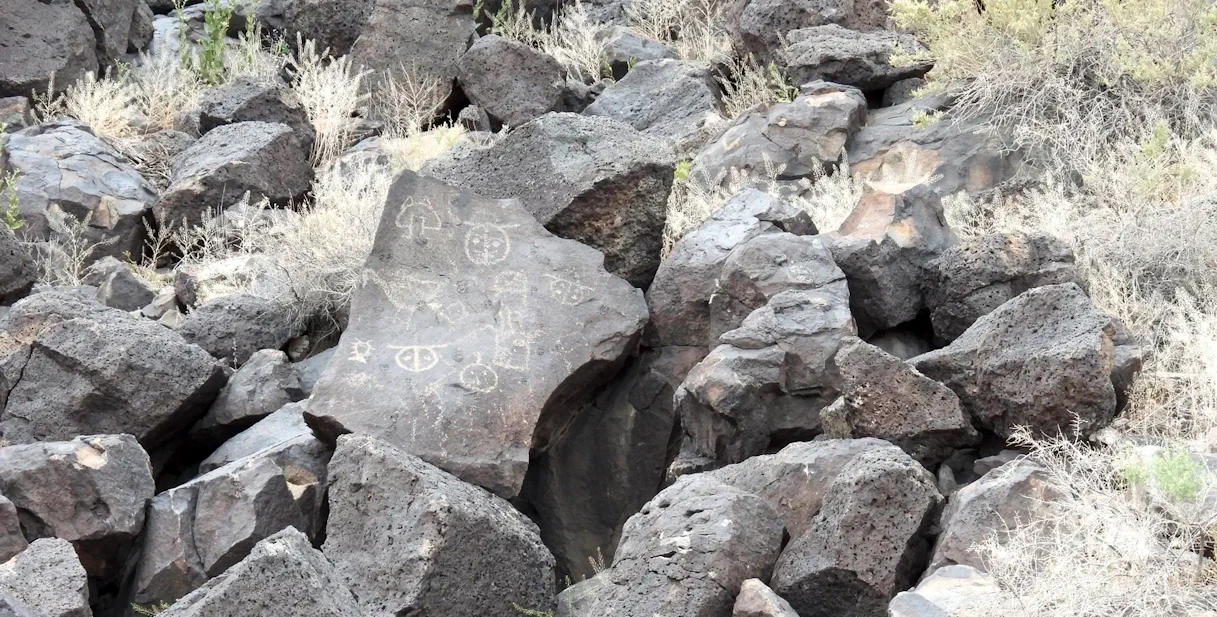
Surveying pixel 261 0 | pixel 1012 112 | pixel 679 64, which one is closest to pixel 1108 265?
pixel 1012 112

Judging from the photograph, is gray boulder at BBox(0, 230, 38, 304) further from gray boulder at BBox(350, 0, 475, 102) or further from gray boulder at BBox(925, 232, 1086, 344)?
gray boulder at BBox(925, 232, 1086, 344)

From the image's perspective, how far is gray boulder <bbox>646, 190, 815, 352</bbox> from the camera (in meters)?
6.30

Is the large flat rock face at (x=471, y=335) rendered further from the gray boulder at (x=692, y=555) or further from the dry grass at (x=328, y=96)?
the dry grass at (x=328, y=96)

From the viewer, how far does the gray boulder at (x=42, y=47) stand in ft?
34.8

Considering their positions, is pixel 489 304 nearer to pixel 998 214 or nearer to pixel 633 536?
pixel 633 536

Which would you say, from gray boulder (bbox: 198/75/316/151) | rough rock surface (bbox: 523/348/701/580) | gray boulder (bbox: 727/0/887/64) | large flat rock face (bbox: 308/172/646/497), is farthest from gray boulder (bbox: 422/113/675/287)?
gray boulder (bbox: 198/75/316/151)

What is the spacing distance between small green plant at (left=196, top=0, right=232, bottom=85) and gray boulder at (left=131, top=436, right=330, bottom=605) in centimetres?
622

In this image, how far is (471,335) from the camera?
20.1 ft

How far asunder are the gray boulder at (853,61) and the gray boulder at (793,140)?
271 mm

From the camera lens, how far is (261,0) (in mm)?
12500

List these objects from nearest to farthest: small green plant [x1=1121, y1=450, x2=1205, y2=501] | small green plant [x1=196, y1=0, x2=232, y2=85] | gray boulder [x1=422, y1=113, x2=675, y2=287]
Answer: small green plant [x1=1121, y1=450, x2=1205, y2=501], gray boulder [x1=422, y1=113, x2=675, y2=287], small green plant [x1=196, y1=0, x2=232, y2=85]

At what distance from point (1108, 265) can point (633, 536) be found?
2.72 meters

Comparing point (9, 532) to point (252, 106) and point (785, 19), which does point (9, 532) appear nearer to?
point (252, 106)

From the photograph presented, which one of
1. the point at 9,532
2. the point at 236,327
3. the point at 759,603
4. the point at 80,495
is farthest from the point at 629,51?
the point at 759,603
